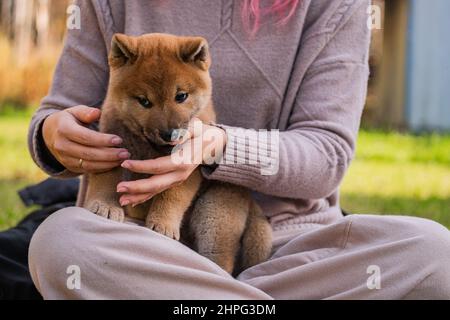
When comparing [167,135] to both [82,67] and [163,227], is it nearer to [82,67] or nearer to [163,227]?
[163,227]

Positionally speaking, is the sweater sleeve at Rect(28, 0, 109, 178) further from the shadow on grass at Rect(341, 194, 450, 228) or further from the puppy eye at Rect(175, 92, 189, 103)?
the shadow on grass at Rect(341, 194, 450, 228)

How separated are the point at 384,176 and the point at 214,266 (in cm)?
501

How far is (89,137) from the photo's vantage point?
2871mm

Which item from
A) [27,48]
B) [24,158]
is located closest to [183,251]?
[24,158]

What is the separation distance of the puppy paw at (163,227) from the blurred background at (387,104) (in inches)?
110

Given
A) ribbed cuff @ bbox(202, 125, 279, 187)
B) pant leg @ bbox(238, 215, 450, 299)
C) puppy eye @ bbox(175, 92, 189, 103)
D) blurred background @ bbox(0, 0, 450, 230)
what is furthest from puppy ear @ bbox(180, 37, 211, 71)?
blurred background @ bbox(0, 0, 450, 230)

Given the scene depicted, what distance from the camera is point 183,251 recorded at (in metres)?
2.70

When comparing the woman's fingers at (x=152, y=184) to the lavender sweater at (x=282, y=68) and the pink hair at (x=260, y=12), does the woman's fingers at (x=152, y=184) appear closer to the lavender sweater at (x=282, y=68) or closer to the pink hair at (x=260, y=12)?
the lavender sweater at (x=282, y=68)

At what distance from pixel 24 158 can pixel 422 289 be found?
18.9 feet

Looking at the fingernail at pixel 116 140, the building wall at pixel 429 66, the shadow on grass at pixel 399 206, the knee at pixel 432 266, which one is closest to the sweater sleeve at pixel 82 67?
the fingernail at pixel 116 140

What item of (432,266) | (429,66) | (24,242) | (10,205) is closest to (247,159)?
(432,266)

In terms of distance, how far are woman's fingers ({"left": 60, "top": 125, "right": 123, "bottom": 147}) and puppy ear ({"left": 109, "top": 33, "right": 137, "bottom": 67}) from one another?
0.28 meters

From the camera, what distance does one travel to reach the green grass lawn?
19.5 feet
